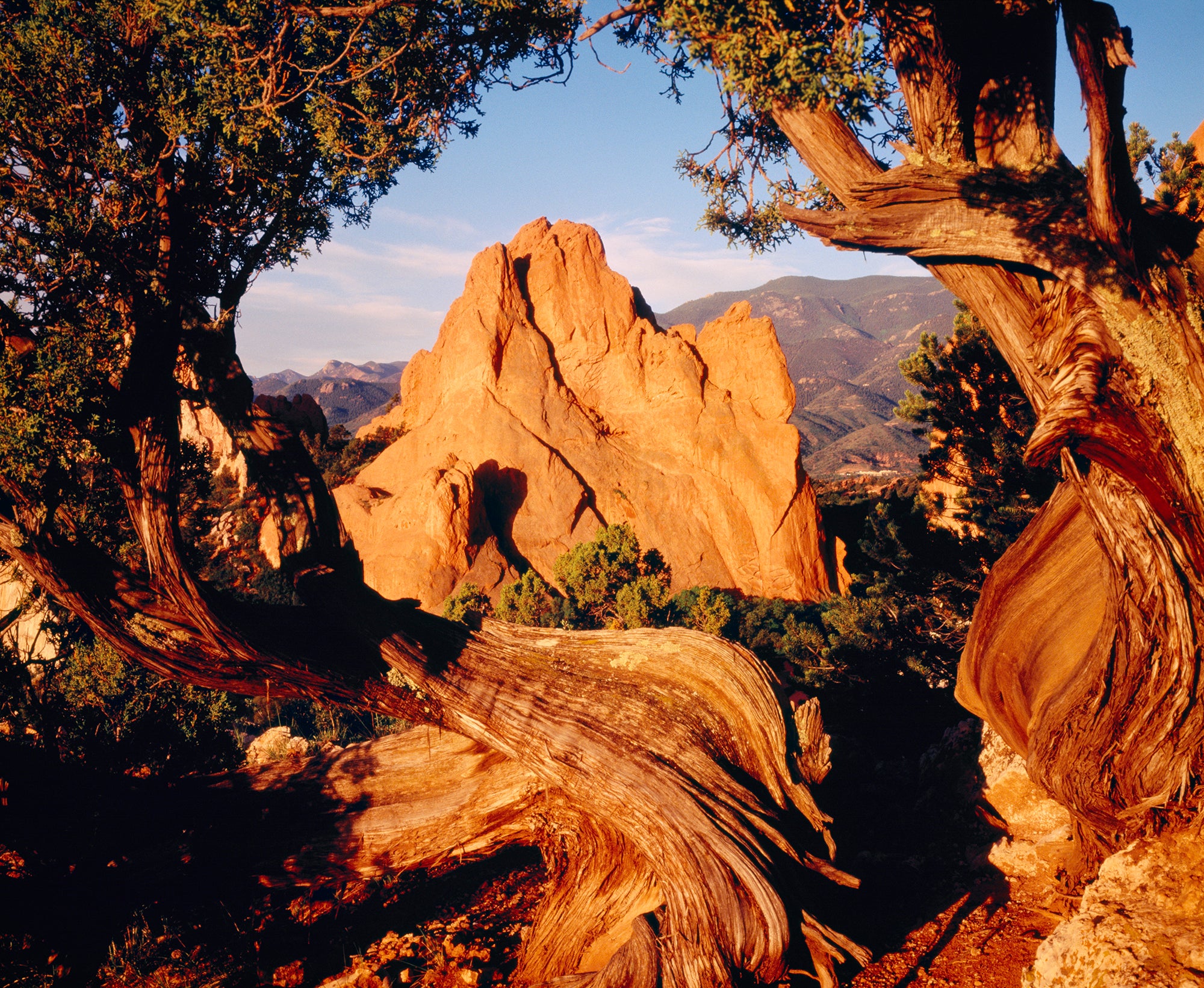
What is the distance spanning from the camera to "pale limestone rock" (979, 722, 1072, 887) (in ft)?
17.2

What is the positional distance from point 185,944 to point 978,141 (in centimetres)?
798

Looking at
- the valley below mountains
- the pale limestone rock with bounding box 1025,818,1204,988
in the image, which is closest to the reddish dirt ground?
the pale limestone rock with bounding box 1025,818,1204,988

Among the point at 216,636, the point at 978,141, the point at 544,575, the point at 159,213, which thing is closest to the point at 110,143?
the point at 159,213

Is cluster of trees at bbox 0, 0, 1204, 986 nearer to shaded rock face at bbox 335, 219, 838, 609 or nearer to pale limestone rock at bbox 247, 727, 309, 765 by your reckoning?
pale limestone rock at bbox 247, 727, 309, 765

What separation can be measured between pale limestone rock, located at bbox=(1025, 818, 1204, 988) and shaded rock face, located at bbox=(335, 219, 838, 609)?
32331mm

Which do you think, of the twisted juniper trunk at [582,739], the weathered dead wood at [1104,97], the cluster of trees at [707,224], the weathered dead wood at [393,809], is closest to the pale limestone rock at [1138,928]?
the cluster of trees at [707,224]

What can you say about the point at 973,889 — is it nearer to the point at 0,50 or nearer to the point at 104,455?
the point at 104,455

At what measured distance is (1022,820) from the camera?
5.59 meters

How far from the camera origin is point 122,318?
16.2 ft

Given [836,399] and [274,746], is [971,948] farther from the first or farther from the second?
[836,399]

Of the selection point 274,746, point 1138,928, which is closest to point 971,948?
point 1138,928

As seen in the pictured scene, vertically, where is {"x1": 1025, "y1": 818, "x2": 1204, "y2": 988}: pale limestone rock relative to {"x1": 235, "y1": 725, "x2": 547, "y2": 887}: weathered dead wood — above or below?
above

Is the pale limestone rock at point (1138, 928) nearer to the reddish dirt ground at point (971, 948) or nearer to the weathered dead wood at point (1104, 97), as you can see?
the reddish dirt ground at point (971, 948)

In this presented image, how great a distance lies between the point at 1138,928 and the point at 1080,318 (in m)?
→ 3.20
